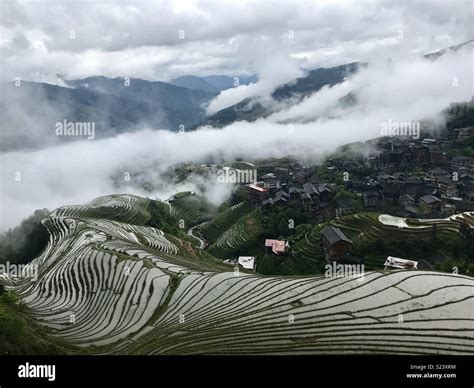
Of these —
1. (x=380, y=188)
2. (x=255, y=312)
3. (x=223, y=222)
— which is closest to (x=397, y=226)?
(x=380, y=188)

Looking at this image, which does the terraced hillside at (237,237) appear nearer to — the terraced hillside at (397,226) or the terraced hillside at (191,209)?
the terraced hillside at (397,226)

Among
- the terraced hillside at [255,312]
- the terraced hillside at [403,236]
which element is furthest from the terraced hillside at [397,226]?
the terraced hillside at [255,312]

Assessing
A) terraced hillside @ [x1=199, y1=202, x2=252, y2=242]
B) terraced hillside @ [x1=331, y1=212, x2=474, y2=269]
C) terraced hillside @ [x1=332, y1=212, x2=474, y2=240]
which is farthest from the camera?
terraced hillside @ [x1=199, y1=202, x2=252, y2=242]

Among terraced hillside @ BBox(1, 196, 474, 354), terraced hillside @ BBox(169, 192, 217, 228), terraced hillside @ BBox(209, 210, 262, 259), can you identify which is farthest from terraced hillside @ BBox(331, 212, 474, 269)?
terraced hillside @ BBox(169, 192, 217, 228)

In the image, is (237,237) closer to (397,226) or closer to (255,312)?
(397,226)

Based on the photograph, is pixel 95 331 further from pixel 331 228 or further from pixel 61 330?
pixel 331 228

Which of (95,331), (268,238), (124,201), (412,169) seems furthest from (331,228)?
(412,169)

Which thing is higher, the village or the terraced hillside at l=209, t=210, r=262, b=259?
the village

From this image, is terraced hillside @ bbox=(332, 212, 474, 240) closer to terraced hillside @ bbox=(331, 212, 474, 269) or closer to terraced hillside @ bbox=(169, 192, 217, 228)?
terraced hillside @ bbox=(331, 212, 474, 269)
